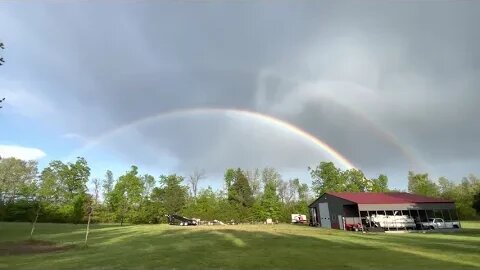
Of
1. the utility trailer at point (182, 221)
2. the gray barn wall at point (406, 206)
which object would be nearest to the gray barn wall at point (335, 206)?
the gray barn wall at point (406, 206)

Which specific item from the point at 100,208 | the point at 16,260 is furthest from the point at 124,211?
the point at 16,260

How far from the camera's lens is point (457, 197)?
300 ft

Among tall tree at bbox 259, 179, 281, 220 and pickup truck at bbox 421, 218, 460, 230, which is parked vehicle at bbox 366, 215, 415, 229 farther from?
tall tree at bbox 259, 179, 281, 220

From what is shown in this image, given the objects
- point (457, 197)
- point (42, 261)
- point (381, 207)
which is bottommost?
point (42, 261)

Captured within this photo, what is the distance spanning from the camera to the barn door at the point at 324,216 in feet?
191

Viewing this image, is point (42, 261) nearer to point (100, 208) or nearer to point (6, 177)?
point (100, 208)

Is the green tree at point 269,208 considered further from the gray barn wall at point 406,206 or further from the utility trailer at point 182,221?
the gray barn wall at point 406,206

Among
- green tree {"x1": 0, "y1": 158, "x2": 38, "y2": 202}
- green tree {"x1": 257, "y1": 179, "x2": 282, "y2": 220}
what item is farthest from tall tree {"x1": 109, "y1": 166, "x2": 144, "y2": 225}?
green tree {"x1": 257, "y1": 179, "x2": 282, "y2": 220}

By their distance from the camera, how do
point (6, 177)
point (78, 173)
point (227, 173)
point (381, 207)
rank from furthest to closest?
point (227, 173) < point (6, 177) < point (78, 173) < point (381, 207)

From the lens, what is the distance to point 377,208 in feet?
163

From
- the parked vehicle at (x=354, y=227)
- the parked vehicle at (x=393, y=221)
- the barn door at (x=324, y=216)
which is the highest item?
the barn door at (x=324, y=216)

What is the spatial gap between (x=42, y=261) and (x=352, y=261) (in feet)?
53.1

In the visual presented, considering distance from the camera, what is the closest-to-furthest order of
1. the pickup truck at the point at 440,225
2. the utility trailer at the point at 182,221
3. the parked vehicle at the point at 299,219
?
the pickup truck at the point at 440,225, the utility trailer at the point at 182,221, the parked vehicle at the point at 299,219

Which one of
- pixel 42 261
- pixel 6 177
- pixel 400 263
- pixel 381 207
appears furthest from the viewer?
pixel 6 177
